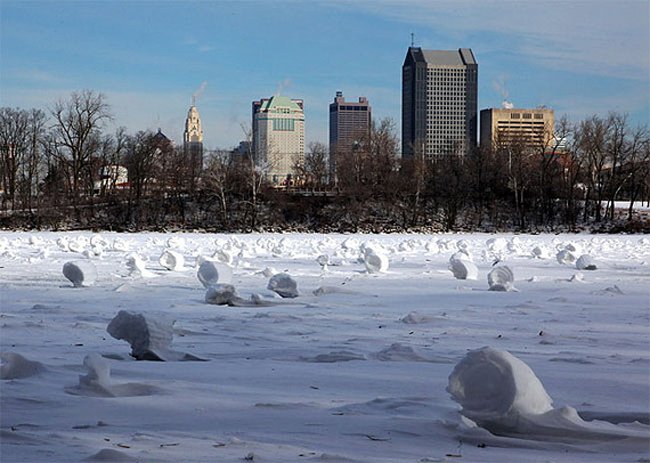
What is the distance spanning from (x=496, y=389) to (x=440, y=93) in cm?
16046

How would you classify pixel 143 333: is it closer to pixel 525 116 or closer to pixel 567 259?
pixel 567 259

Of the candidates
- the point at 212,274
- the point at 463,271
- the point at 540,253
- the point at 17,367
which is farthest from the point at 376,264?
the point at 17,367

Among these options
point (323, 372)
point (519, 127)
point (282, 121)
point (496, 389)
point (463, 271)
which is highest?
point (282, 121)

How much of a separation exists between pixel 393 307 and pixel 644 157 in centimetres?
4787

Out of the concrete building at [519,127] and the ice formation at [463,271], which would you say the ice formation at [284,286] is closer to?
the ice formation at [463,271]

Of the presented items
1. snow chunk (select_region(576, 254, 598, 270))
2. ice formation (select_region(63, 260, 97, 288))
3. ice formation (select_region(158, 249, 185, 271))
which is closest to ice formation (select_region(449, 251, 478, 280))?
snow chunk (select_region(576, 254, 598, 270))

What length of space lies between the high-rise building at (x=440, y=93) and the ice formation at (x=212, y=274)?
14612 centimetres

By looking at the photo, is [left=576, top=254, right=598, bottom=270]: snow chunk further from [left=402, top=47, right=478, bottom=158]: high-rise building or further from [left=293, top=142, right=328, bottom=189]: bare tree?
[left=402, top=47, right=478, bottom=158]: high-rise building

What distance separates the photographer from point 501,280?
980 cm

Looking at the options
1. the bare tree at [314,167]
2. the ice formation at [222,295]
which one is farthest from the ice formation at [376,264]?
the bare tree at [314,167]

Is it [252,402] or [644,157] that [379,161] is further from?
[252,402]

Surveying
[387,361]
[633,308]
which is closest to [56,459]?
[387,361]

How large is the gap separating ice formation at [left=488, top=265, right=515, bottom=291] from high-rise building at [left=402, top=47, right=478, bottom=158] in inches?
5735

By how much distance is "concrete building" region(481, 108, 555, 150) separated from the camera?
5519 centimetres
